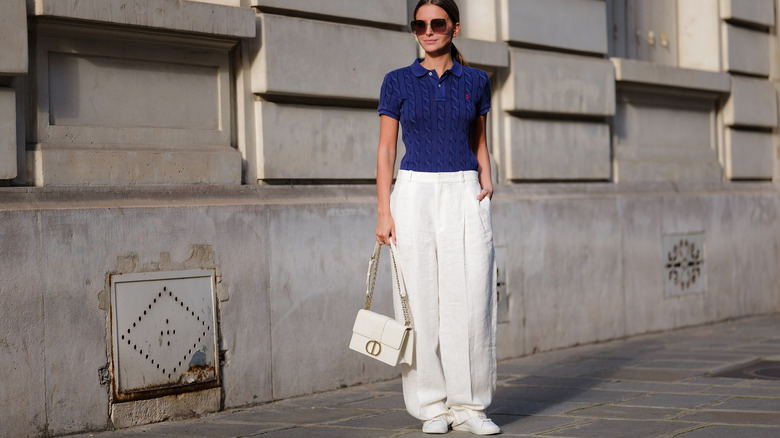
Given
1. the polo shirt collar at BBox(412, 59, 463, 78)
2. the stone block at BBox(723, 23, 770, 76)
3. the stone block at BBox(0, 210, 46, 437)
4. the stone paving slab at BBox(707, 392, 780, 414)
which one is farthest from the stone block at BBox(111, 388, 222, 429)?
the stone block at BBox(723, 23, 770, 76)

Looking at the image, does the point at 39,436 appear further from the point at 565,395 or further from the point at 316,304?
the point at 565,395

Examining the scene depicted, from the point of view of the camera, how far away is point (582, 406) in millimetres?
5402

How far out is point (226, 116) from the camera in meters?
5.88

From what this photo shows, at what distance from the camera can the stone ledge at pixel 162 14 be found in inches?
197

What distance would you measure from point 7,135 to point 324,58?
1961 millimetres

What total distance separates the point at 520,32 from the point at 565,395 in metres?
2.87

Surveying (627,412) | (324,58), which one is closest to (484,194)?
(627,412)

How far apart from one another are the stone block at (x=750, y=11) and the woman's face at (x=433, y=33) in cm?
573

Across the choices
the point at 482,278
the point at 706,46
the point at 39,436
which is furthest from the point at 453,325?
the point at 706,46

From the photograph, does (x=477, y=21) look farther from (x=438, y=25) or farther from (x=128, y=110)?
(x=438, y=25)

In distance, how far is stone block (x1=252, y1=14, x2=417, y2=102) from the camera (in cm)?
592

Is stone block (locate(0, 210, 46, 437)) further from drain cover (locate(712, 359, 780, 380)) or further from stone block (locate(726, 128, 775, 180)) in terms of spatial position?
stone block (locate(726, 128, 775, 180))

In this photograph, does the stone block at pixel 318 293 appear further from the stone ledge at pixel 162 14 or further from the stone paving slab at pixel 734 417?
the stone paving slab at pixel 734 417

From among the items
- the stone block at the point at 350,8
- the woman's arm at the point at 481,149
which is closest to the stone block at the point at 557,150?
Result: the stone block at the point at 350,8
